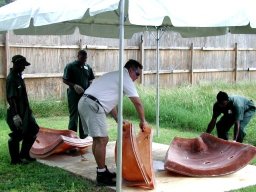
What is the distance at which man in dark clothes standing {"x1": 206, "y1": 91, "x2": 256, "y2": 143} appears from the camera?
7412mm

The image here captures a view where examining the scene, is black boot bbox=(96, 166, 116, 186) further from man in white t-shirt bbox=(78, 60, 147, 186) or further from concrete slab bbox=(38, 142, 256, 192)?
concrete slab bbox=(38, 142, 256, 192)

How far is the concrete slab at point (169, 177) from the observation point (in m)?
6.24

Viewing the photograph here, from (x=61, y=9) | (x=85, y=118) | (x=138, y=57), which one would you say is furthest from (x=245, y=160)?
(x=138, y=57)

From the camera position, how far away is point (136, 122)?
12391 mm

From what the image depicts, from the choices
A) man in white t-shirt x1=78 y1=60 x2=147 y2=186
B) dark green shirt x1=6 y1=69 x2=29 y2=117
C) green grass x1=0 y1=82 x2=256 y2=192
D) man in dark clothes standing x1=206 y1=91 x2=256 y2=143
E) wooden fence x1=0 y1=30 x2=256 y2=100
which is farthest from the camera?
wooden fence x1=0 y1=30 x2=256 y2=100

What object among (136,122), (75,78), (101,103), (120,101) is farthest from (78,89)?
(136,122)

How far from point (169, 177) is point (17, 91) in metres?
2.60

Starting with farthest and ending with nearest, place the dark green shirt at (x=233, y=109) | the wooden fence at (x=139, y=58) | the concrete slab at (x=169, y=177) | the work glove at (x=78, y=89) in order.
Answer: the wooden fence at (x=139, y=58) < the work glove at (x=78, y=89) < the dark green shirt at (x=233, y=109) < the concrete slab at (x=169, y=177)

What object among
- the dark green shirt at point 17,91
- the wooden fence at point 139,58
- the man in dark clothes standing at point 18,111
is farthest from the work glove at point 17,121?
the wooden fence at point 139,58

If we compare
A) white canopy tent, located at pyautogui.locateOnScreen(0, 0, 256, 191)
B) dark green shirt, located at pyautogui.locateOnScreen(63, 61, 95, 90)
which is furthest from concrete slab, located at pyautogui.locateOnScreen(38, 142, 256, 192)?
dark green shirt, located at pyautogui.locateOnScreen(63, 61, 95, 90)

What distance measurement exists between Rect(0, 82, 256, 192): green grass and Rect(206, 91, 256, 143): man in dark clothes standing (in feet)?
2.34

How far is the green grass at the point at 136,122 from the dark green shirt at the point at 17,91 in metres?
0.95

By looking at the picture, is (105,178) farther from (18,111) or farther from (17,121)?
(18,111)

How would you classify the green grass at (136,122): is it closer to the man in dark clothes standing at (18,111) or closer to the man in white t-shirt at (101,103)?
the man in dark clothes standing at (18,111)
